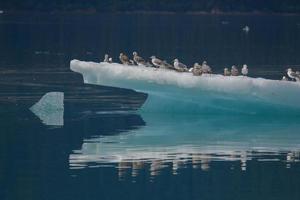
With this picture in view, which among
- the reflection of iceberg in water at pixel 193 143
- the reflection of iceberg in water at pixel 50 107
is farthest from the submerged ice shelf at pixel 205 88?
the reflection of iceberg in water at pixel 50 107

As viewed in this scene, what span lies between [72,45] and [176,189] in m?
41.0

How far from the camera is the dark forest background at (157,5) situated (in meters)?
111

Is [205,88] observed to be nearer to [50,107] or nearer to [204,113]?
[204,113]

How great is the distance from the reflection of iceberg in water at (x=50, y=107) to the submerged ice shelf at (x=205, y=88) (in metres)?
0.82

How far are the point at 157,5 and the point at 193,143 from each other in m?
88.1

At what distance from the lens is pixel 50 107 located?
101 ft

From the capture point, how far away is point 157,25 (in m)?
86.2

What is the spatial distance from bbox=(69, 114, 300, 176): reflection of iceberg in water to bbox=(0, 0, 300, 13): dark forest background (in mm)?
80726

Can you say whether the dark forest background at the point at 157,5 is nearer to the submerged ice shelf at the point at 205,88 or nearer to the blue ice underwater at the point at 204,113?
the blue ice underwater at the point at 204,113

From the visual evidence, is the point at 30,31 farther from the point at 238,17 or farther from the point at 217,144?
the point at 217,144

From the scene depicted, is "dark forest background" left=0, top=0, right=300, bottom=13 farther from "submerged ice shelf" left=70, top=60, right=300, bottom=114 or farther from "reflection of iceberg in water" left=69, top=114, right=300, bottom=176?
"reflection of iceberg in water" left=69, top=114, right=300, bottom=176

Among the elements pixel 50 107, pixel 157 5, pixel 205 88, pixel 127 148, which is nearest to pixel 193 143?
pixel 127 148

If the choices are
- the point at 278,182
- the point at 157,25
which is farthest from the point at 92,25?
the point at 278,182

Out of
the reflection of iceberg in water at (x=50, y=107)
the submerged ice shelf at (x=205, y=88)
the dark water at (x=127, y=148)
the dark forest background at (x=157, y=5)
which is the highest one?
the dark forest background at (x=157, y=5)
